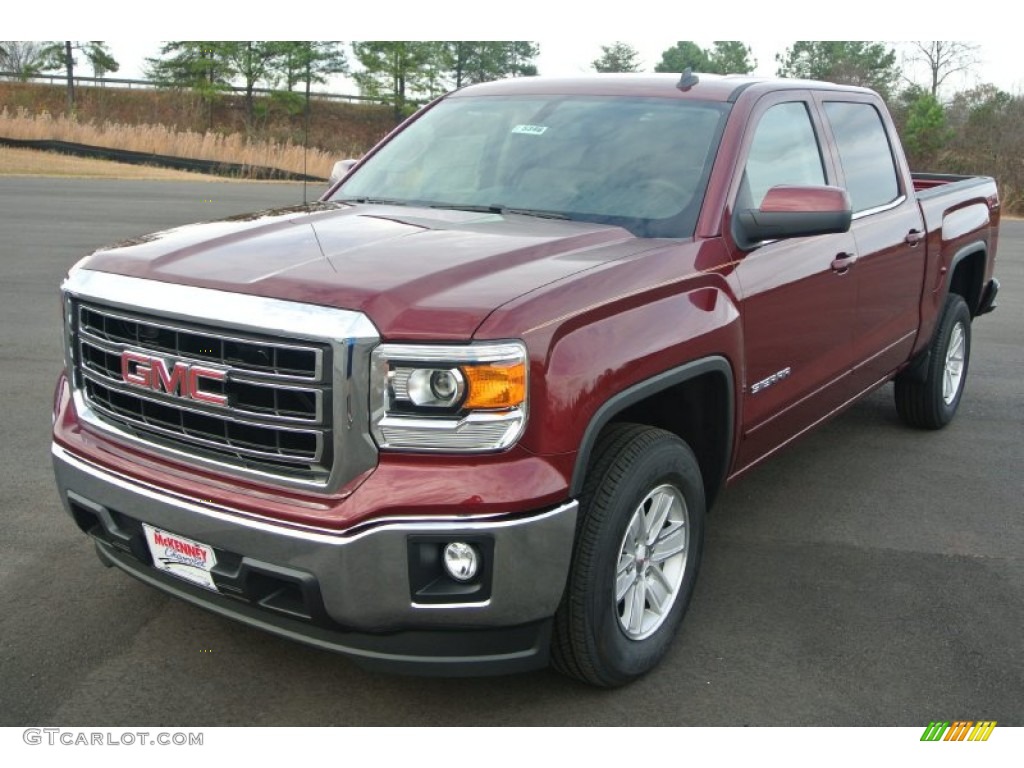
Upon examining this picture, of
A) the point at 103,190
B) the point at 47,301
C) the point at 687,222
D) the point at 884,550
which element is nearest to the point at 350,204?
the point at 687,222

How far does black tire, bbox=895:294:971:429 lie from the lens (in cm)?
623

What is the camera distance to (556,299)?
116 inches

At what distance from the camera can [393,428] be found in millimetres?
2781

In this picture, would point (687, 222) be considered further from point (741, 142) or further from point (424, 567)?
point (424, 567)

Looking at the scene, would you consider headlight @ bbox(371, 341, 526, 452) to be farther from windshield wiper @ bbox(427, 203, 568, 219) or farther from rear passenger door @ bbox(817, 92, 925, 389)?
rear passenger door @ bbox(817, 92, 925, 389)

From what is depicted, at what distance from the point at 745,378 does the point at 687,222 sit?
598 mm

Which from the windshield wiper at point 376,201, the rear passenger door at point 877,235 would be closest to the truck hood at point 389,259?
the windshield wiper at point 376,201

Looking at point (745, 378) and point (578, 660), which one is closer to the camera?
point (578, 660)

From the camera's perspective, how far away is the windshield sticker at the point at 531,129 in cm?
435

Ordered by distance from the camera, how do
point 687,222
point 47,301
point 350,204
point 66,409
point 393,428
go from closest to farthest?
point 393,428, point 66,409, point 687,222, point 350,204, point 47,301

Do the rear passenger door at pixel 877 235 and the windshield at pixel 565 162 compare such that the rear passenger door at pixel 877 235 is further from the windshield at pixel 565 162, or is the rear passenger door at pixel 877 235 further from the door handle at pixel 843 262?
the windshield at pixel 565 162

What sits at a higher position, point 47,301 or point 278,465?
point 278,465

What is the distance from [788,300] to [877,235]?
46.1 inches

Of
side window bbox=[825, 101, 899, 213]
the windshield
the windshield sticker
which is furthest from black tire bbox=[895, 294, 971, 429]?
the windshield sticker
